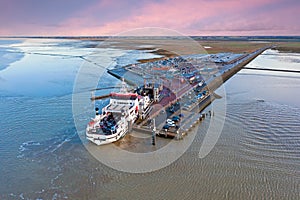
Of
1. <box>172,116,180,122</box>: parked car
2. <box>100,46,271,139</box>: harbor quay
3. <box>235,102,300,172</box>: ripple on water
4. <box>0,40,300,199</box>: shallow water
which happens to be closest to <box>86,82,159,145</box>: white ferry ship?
<box>100,46,271,139</box>: harbor quay

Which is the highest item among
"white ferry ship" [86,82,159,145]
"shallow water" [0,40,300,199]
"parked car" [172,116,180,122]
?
"white ferry ship" [86,82,159,145]

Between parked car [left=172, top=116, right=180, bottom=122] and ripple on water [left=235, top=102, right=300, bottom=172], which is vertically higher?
parked car [left=172, top=116, right=180, bottom=122]

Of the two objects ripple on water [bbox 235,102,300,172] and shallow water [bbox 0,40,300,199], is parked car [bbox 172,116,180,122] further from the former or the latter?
ripple on water [bbox 235,102,300,172]

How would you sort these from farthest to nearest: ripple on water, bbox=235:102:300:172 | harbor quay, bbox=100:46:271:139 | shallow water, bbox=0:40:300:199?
harbor quay, bbox=100:46:271:139 < ripple on water, bbox=235:102:300:172 < shallow water, bbox=0:40:300:199

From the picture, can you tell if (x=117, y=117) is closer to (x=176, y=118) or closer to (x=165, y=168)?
(x=176, y=118)

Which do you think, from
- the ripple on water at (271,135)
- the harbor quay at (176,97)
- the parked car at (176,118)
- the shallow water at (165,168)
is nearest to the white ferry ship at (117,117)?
the harbor quay at (176,97)

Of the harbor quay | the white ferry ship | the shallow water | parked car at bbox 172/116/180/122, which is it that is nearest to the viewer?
the shallow water

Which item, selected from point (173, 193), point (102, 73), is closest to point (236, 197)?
point (173, 193)

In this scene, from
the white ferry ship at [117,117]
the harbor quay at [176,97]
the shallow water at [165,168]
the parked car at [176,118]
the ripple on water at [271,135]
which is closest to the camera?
the shallow water at [165,168]

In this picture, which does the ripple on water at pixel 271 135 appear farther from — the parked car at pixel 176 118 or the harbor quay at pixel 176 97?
the parked car at pixel 176 118

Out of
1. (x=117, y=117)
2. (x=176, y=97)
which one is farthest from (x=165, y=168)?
(x=176, y=97)

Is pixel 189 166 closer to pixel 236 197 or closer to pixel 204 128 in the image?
pixel 236 197
